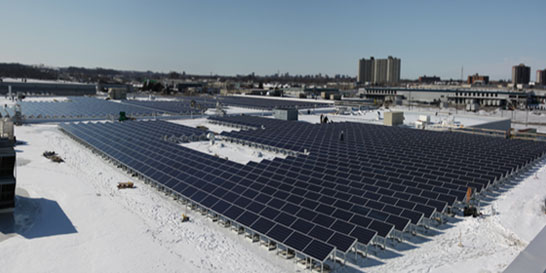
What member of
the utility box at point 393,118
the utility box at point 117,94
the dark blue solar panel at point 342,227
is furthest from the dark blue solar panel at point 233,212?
the utility box at point 117,94

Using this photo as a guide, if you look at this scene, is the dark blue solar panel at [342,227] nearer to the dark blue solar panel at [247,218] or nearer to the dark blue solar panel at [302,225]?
the dark blue solar panel at [302,225]

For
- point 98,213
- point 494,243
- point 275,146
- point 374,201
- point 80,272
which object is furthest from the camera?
point 275,146

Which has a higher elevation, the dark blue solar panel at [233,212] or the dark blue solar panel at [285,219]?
the dark blue solar panel at [285,219]

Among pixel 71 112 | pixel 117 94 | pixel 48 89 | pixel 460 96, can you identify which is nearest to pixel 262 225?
pixel 71 112

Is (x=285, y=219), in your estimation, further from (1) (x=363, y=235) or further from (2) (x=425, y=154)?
(2) (x=425, y=154)

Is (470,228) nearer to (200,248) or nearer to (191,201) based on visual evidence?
(200,248)

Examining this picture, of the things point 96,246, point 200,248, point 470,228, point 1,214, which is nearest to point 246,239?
point 200,248

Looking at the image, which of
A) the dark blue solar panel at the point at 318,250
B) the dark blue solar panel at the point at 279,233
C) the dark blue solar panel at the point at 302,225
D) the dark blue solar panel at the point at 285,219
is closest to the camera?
the dark blue solar panel at the point at 318,250

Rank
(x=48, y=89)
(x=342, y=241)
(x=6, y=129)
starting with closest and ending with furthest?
(x=342, y=241) → (x=6, y=129) → (x=48, y=89)
